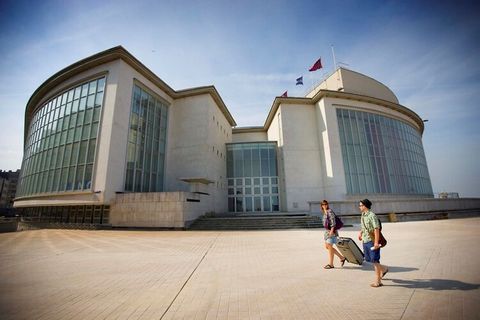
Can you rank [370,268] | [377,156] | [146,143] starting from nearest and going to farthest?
1. [370,268]
2. [146,143]
3. [377,156]

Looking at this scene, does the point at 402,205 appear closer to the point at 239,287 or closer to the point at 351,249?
the point at 351,249

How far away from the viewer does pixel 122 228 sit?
1667 cm

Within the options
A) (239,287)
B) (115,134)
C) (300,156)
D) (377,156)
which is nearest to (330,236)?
(239,287)

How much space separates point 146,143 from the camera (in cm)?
2150

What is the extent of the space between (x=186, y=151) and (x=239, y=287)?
20358 mm

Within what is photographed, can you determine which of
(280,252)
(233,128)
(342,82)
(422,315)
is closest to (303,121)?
(342,82)

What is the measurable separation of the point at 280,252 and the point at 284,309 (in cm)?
457

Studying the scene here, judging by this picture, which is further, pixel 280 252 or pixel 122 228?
pixel 122 228

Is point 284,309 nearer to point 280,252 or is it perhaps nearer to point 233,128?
point 280,252

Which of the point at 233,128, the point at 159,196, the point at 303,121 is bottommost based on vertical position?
the point at 159,196

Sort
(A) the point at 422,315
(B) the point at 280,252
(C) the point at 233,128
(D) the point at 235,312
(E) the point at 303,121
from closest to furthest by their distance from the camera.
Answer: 1. (A) the point at 422,315
2. (D) the point at 235,312
3. (B) the point at 280,252
4. (E) the point at 303,121
5. (C) the point at 233,128

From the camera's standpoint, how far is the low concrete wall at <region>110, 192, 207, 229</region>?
54.0 feet

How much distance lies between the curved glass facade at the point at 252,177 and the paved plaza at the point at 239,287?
18.7 m

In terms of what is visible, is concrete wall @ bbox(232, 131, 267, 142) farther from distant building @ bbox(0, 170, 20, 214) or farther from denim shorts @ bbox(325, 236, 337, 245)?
distant building @ bbox(0, 170, 20, 214)
